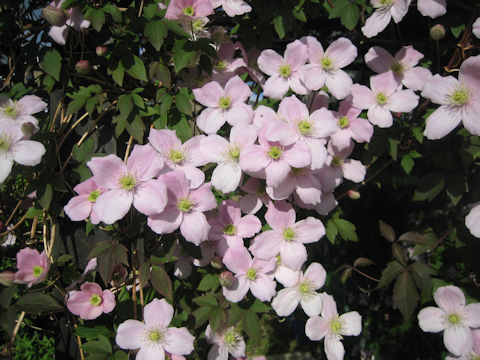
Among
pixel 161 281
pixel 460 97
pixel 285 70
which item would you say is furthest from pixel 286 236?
pixel 460 97

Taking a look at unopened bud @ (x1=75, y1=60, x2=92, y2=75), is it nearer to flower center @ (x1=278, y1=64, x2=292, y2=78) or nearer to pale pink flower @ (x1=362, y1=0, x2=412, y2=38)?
flower center @ (x1=278, y1=64, x2=292, y2=78)

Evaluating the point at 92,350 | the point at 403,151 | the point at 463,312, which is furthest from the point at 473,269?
the point at 92,350

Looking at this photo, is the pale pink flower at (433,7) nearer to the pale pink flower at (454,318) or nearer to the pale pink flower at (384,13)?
the pale pink flower at (384,13)

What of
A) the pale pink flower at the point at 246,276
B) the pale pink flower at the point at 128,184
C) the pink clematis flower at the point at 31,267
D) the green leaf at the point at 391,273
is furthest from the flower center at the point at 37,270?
the green leaf at the point at 391,273

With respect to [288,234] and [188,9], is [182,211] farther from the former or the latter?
[188,9]

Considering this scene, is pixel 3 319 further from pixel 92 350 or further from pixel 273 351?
pixel 273 351

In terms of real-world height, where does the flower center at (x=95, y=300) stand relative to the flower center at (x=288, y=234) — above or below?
below
